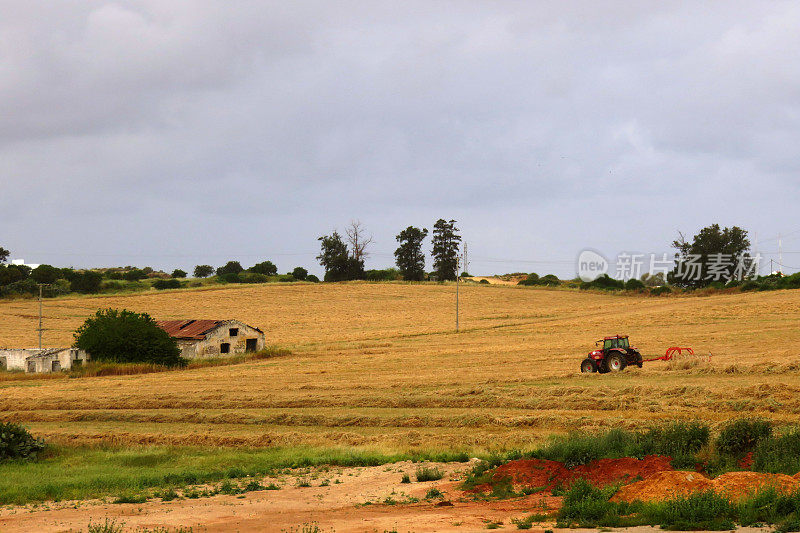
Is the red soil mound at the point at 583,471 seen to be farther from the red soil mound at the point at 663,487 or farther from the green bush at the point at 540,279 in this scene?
the green bush at the point at 540,279

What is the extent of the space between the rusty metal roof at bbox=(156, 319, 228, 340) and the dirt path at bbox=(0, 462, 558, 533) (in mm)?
39934

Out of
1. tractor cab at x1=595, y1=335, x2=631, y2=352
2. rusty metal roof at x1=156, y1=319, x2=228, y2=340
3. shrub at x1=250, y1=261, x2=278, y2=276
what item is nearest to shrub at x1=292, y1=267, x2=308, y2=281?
shrub at x1=250, y1=261, x2=278, y2=276

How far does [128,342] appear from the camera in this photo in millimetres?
51781

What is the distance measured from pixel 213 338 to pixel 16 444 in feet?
109

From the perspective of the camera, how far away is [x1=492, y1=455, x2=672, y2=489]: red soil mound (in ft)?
55.9

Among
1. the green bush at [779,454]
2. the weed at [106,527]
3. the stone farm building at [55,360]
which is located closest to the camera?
the weed at [106,527]

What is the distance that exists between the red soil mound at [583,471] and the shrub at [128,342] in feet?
126

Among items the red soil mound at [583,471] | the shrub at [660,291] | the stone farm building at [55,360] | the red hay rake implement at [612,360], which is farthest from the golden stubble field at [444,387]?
the shrub at [660,291]

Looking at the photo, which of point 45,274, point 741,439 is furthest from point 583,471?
point 45,274

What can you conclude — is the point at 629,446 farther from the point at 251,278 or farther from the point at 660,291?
the point at 251,278

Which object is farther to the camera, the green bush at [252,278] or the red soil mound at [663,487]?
the green bush at [252,278]

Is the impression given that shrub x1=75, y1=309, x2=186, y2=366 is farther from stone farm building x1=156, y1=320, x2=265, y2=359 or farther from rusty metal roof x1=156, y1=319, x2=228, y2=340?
rusty metal roof x1=156, y1=319, x2=228, y2=340

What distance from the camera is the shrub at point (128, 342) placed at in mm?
51719

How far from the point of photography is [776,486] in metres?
14.0
